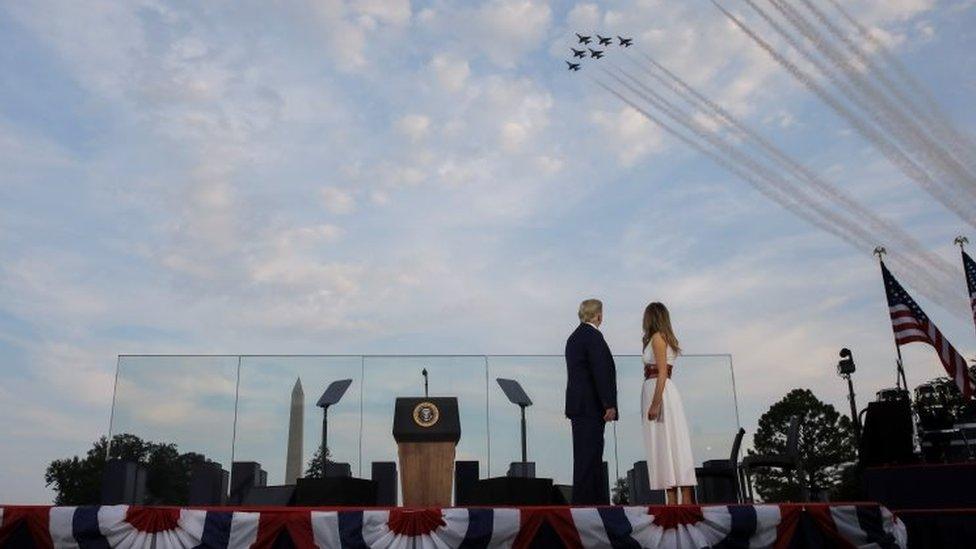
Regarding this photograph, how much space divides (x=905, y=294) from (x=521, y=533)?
1424 cm

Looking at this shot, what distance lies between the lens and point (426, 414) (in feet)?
30.7

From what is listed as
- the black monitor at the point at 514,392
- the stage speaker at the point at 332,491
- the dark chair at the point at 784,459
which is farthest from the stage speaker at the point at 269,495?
the dark chair at the point at 784,459

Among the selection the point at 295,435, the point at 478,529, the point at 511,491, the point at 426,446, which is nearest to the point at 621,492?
the point at 426,446

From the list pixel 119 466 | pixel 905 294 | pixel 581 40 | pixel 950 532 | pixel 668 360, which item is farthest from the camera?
pixel 581 40

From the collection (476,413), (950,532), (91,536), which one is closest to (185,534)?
(91,536)

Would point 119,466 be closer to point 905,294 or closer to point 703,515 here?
point 703,515

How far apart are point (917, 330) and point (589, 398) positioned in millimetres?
12102

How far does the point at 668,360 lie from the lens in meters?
6.47

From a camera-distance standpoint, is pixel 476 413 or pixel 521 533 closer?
pixel 521 533

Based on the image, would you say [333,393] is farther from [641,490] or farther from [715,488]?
[715,488]

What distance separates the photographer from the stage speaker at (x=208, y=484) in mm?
9203

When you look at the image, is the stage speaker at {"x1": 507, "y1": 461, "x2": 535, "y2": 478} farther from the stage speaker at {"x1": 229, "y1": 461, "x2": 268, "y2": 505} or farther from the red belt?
the red belt

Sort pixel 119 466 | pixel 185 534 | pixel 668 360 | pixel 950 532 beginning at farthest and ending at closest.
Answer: pixel 119 466, pixel 950 532, pixel 668 360, pixel 185 534

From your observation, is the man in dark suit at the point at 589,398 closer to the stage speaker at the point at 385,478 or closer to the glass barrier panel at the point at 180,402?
the stage speaker at the point at 385,478
